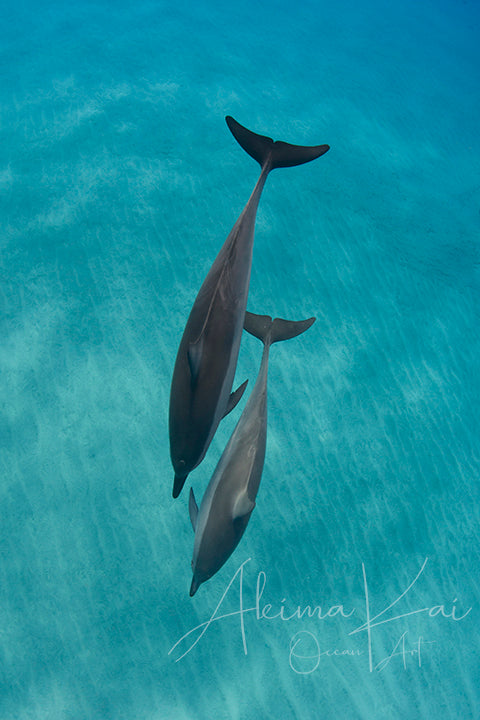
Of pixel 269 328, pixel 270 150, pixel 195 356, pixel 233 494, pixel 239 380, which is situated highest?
pixel 270 150

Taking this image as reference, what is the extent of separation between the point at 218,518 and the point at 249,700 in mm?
2024

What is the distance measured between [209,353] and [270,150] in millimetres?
1451

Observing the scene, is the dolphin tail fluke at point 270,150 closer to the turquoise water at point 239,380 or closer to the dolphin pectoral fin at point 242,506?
the dolphin pectoral fin at point 242,506

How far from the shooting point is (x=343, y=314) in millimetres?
5797

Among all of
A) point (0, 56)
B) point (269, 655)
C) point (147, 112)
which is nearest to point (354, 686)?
point (269, 655)

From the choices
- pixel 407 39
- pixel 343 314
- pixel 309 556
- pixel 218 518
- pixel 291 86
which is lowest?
pixel 309 556

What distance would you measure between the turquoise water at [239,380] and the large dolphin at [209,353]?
191 cm

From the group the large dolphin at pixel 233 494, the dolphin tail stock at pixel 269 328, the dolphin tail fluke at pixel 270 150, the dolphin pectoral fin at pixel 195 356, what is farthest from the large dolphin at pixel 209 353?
the dolphin tail stock at pixel 269 328

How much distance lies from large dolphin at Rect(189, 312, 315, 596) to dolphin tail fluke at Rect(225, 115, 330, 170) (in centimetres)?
123

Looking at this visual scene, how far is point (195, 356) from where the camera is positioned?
100 inches

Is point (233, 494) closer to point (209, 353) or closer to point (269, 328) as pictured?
point (209, 353)

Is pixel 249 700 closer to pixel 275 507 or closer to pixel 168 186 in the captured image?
pixel 275 507

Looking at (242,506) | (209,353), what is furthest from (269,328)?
(242,506)

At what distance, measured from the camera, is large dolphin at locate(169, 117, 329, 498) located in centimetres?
260
